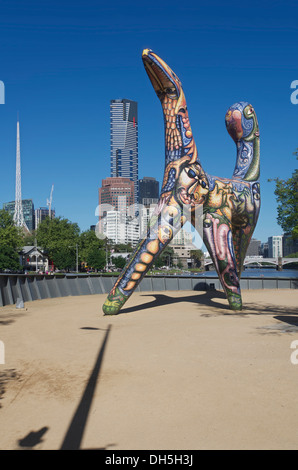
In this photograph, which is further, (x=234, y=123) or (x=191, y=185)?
(x=234, y=123)

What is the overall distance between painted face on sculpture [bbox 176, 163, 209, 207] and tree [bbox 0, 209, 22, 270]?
5161 cm

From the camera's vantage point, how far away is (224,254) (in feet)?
52.7

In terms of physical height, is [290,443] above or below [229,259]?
below

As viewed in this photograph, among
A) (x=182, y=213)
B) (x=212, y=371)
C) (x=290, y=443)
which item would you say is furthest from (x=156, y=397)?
(x=182, y=213)

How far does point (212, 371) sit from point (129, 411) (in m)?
2.29

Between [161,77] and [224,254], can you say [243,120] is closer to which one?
[161,77]

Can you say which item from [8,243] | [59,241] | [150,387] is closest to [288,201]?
[150,387]

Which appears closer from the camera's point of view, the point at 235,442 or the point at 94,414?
the point at 235,442

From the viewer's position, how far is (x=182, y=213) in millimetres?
15898

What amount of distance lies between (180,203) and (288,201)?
19943 mm

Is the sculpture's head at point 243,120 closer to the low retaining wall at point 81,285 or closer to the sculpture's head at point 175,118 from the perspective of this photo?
the sculpture's head at point 175,118

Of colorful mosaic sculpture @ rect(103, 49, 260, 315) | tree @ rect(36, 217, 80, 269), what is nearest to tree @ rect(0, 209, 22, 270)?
tree @ rect(36, 217, 80, 269)
